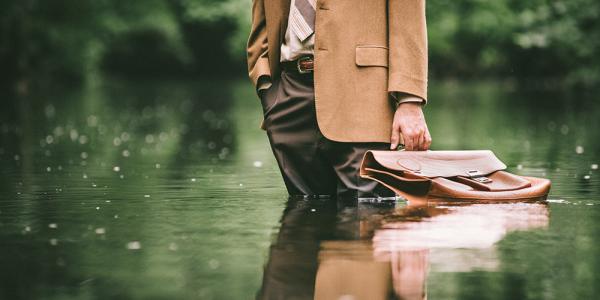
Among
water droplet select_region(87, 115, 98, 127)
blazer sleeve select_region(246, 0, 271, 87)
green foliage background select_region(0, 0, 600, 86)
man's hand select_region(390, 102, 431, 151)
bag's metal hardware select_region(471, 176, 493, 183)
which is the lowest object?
water droplet select_region(87, 115, 98, 127)

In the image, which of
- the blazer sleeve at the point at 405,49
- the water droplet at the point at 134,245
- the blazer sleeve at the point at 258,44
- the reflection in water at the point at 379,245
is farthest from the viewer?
the blazer sleeve at the point at 258,44

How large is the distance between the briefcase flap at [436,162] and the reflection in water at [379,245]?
0.18 metres

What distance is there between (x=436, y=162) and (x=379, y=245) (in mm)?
1372

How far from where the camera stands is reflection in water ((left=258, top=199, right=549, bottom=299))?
3.89m

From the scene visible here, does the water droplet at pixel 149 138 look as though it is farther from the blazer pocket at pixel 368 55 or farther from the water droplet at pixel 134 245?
the water droplet at pixel 134 245

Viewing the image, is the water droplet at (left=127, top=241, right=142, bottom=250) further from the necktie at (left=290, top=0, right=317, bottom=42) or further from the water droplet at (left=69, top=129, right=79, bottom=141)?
the water droplet at (left=69, top=129, right=79, bottom=141)

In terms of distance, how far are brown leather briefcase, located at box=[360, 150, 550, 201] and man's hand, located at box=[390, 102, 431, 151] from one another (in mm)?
63

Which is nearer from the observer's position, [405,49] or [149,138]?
[405,49]

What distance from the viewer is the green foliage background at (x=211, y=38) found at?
24.5 meters

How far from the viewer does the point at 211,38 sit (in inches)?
2256

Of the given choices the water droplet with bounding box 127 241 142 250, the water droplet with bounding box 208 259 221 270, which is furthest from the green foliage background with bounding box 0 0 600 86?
the water droplet with bounding box 208 259 221 270

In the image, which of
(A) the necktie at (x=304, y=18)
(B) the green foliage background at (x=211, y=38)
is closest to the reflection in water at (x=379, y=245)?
(A) the necktie at (x=304, y=18)

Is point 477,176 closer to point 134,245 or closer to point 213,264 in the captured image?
point 134,245

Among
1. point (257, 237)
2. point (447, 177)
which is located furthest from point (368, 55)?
point (257, 237)
